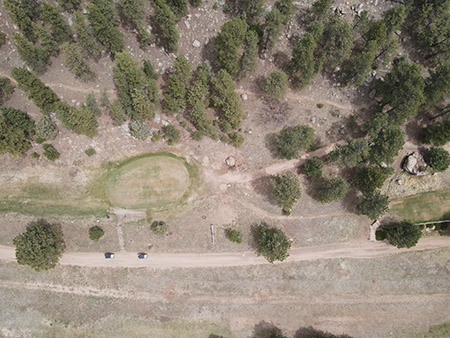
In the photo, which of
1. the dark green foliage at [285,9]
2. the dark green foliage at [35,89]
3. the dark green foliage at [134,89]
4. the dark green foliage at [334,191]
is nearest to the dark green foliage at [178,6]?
the dark green foliage at [134,89]

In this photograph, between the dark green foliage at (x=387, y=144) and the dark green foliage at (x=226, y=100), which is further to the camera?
the dark green foliage at (x=226, y=100)

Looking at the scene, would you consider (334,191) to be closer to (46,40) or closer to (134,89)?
(134,89)

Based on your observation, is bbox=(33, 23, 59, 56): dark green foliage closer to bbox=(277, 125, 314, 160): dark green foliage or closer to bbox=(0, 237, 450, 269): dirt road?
bbox=(0, 237, 450, 269): dirt road

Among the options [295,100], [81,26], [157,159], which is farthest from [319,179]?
[81,26]

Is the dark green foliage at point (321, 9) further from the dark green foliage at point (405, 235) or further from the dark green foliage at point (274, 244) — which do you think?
the dark green foliage at point (405, 235)

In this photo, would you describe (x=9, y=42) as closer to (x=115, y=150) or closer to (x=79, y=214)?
(x=115, y=150)

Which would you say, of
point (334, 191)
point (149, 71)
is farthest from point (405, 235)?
point (149, 71)
